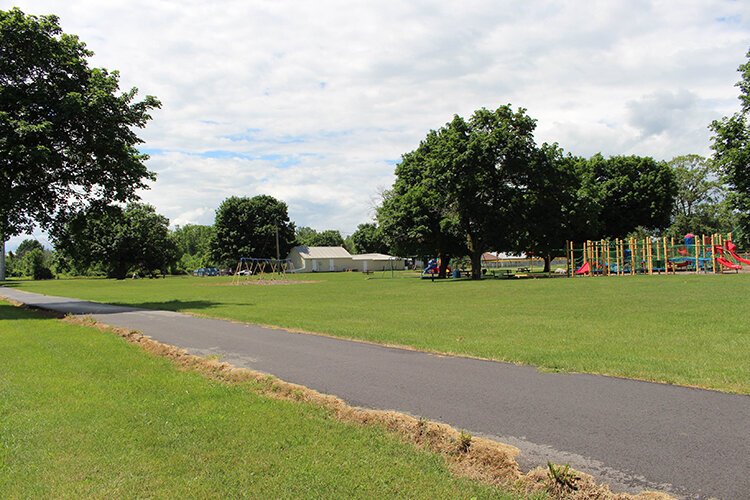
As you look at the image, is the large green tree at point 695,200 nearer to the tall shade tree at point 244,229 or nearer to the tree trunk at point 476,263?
the tree trunk at point 476,263

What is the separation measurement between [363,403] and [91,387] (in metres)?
4.32

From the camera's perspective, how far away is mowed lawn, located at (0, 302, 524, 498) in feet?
14.9

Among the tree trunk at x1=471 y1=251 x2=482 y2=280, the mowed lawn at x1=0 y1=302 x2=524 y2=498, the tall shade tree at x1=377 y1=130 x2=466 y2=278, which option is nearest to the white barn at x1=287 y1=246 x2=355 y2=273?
the tall shade tree at x1=377 y1=130 x2=466 y2=278

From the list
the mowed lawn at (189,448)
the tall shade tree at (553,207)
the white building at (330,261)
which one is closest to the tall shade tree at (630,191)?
the tall shade tree at (553,207)

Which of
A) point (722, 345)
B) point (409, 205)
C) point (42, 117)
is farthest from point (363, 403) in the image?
point (409, 205)

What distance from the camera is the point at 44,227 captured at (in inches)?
1089

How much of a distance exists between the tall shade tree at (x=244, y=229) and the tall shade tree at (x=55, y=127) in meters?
69.1

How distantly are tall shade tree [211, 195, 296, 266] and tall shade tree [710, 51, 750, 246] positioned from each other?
253 ft

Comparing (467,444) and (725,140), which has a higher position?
(725,140)

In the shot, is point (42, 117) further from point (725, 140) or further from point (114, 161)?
point (725, 140)

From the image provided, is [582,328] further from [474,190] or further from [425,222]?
[425,222]

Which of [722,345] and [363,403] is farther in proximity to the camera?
[722,345]

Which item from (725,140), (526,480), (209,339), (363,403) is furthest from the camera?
(725,140)

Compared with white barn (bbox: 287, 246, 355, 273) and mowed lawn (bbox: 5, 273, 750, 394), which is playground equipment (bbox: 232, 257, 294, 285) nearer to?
white barn (bbox: 287, 246, 355, 273)
